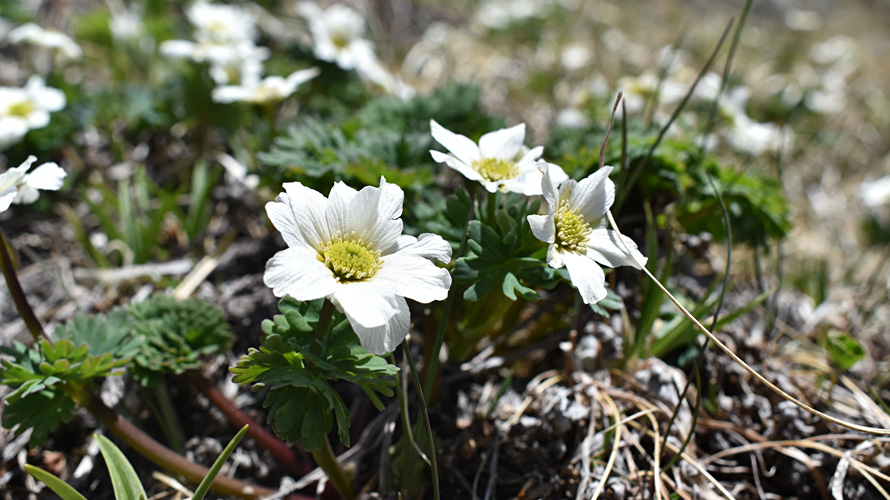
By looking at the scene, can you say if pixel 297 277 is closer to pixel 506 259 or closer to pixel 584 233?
pixel 506 259

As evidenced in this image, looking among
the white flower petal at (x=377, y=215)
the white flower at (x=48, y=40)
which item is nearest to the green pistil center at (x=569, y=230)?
the white flower petal at (x=377, y=215)

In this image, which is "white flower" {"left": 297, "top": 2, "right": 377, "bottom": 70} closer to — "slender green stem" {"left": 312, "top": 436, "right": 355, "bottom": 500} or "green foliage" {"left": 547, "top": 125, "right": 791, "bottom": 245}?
"green foliage" {"left": 547, "top": 125, "right": 791, "bottom": 245}

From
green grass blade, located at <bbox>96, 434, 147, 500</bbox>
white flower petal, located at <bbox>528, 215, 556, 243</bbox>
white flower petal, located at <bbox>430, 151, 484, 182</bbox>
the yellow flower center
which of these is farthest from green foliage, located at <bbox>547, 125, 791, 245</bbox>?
the yellow flower center

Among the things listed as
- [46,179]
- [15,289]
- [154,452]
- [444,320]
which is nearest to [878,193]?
[444,320]

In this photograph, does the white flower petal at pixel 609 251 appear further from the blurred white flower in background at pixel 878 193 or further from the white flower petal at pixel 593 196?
the blurred white flower in background at pixel 878 193

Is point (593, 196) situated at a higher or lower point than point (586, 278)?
higher

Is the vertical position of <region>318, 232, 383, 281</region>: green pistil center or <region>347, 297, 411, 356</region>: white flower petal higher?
<region>318, 232, 383, 281</region>: green pistil center

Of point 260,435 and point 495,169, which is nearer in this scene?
point 495,169
